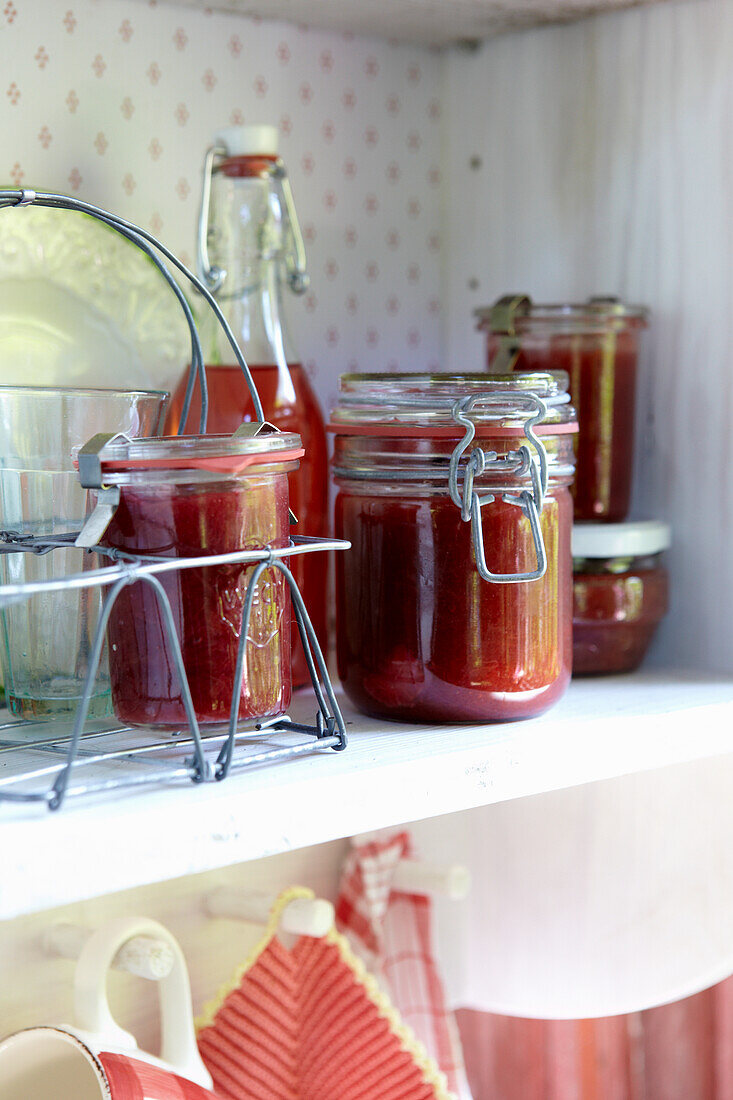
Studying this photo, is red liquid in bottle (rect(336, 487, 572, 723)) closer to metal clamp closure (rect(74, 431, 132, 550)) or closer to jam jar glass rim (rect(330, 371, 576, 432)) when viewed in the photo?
jam jar glass rim (rect(330, 371, 576, 432))

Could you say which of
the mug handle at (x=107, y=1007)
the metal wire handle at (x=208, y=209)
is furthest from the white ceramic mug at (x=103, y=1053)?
the metal wire handle at (x=208, y=209)

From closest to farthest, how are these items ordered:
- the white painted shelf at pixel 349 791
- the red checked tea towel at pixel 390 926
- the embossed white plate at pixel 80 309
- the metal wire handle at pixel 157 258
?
1. the white painted shelf at pixel 349 791
2. the metal wire handle at pixel 157 258
3. the embossed white plate at pixel 80 309
4. the red checked tea towel at pixel 390 926

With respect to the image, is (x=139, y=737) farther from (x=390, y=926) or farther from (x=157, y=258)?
(x=390, y=926)

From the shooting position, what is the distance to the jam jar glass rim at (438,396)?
572 mm

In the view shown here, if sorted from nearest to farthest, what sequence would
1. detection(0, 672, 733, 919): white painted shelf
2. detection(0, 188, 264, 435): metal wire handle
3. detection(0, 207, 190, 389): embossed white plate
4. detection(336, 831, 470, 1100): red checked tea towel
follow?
detection(0, 672, 733, 919): white painted shelf < detection(0, 188, 264, 435): metal wire handle < detection(0, 207, 190, 389): embossed white plate < detection(336, 831, 470, 1100): red checked tea towel

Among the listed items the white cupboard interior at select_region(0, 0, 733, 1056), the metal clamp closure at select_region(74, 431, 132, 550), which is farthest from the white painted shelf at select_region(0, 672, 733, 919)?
the metal clamp closure at select_region(74, 431, 132, 550)

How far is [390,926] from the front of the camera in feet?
2.79

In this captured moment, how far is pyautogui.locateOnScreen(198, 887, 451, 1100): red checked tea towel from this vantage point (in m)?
0.69

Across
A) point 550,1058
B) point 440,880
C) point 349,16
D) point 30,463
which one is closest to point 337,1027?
point 440,880

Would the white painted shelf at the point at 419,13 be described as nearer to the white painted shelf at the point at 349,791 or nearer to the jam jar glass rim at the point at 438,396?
the jam jar glass rim at the point at 438,396

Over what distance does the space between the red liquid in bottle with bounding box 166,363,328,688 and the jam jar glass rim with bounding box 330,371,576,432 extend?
0.08 meters

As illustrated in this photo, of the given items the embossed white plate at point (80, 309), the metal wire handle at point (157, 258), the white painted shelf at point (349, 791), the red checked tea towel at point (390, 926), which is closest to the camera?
the white painted shelf at point (349, 791)

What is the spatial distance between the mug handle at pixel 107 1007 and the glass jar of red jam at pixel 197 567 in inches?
6.9

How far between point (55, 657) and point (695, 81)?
510mm
